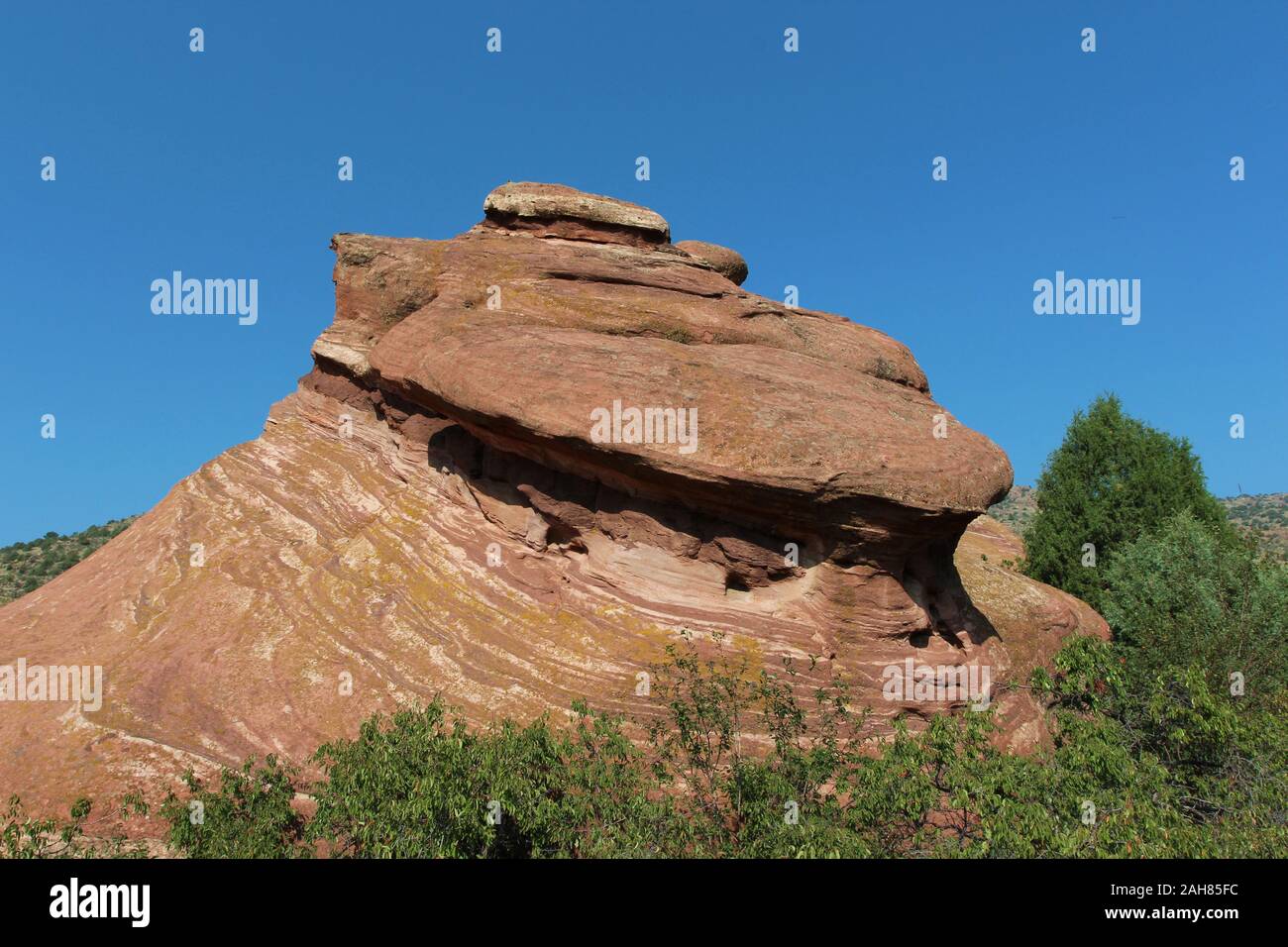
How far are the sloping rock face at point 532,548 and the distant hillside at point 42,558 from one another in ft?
123

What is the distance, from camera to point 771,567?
14953 mm

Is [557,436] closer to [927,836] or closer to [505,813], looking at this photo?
[505,813]

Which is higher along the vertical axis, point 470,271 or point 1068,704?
point 470,271

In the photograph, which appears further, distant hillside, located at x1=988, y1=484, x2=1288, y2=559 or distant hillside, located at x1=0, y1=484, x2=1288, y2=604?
distant hillside, located at x1=988, y1=484, x2=1288, y2=559

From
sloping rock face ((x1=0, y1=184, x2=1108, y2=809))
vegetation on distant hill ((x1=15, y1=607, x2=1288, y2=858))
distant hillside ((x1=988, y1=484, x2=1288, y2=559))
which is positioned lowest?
vegetation on distant hill ((x1=15, y1=607, x2=1288, y2=858))

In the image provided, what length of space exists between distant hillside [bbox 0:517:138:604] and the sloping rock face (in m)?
37.5

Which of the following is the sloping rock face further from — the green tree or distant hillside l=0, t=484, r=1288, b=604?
distant hillside l=0, t=484, r=1288, b=604

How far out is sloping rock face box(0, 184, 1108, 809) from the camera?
13.5 meters

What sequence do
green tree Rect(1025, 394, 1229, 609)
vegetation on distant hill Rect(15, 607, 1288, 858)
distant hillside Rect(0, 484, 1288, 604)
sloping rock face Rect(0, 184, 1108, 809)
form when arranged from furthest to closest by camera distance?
distant hillside Rect(0, 484, 1288, 604), green tree Rect(1025, 394, 1229, 609), sloping rock face Rect(0, 184, 1108, 809), vegetation on distant hill Rect(15, 607, 1288, 858)

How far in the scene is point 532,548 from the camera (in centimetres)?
1630

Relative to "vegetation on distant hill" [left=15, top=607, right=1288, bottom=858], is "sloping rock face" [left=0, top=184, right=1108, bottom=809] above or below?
above

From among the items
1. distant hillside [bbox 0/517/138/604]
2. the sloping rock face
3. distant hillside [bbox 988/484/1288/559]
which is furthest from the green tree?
distant hillside [bbox 988/484/1288/559]
